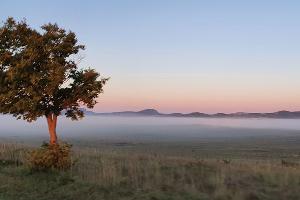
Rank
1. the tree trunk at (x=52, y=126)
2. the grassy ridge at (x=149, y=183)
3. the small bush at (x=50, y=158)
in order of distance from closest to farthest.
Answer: the grassy ridge at (x=149, y=183) → the small bush at (x=50, y=158) → the tree trunk at (x=52, y=126)

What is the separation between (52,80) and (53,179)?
5518 mm

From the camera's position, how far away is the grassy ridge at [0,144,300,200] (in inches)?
655

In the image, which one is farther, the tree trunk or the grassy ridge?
the tree trunk

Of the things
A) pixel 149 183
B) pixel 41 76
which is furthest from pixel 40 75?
pixel 149 183

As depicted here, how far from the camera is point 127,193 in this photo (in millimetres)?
16969

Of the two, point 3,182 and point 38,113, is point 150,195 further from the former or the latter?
point 38,113

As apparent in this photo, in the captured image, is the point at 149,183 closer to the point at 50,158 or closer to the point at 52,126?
the point at 50,158

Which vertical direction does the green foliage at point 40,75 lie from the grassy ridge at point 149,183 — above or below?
above

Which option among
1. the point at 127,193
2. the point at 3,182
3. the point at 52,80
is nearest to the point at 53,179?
the point at 3,182

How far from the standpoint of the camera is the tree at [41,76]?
76.0 feet

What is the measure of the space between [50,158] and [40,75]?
4.13m

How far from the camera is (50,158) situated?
2152 cm

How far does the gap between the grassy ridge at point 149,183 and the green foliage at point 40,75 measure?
10.4 ft

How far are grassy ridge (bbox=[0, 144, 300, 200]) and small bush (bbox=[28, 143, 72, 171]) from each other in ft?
1.60
